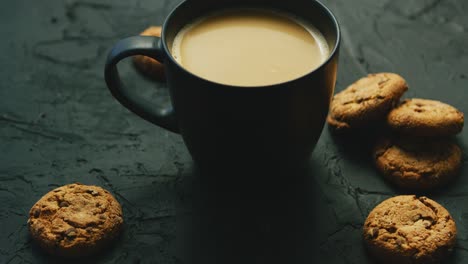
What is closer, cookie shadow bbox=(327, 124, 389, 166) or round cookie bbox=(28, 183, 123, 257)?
round cookie bbox=(28, 183, 123, 257)

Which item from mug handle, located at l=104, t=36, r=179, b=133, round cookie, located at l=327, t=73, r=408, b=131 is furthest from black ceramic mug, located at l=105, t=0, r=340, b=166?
round cookie, located at l=327, t=73, r=408, b=131

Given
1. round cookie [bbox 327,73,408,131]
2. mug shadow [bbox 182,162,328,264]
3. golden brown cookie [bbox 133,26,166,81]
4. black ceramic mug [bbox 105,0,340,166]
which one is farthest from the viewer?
golden brown cookie [bbox 133,26,166,81]

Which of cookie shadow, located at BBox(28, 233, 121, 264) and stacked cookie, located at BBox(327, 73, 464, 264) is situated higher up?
stacked cookie, located at BBox(327, 73, 464, 264)

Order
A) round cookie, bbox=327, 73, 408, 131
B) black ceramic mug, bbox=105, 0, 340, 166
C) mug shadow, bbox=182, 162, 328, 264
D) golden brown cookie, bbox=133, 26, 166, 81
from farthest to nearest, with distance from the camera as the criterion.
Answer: golden brown cookie, bbox=133, 26, 166, 81 → round cookie, bbox=327, 73, 408, 131 → mug shadow, bbox=182, 162, 328, 264 → black ceramic mug, bbox=105, 0, 340, 166

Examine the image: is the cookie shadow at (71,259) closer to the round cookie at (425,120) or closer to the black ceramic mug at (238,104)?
the black ceramic mug at (238,104)

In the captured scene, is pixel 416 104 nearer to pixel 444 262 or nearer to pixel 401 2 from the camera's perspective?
pixel 444 262

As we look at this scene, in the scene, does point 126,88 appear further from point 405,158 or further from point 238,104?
point 405,158

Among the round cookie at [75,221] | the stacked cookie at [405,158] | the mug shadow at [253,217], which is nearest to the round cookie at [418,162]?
the stacked cookie at [405,158]

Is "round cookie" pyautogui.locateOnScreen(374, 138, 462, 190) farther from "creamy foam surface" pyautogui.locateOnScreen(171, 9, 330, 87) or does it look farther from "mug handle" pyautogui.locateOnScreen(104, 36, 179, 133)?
"mug handle" pyautogui.locateOnScreen(104, 36, 179, 133)
